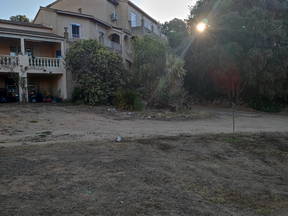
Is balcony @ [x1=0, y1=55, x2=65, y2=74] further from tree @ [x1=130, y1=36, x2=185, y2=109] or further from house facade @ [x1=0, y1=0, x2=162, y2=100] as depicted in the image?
tree @ [x1=130, y1=36, x2=185, y2=109]

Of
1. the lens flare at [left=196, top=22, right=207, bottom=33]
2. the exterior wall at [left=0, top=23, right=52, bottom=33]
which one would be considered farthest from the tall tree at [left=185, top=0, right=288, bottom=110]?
the exterior wall at [left=0, top=23, right=52, bottom=33]

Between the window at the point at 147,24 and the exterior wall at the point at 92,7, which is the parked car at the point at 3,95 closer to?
the exterior wall at the point at 92,7

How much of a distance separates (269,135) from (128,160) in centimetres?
687

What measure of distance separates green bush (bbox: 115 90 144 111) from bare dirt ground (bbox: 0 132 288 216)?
7768 mm

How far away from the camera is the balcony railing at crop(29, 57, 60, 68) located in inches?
688

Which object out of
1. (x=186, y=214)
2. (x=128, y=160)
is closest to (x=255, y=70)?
(x=128, y=160)

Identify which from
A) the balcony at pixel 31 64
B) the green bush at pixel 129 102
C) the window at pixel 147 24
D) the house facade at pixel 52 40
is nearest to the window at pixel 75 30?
the house facade at pixel 52 40

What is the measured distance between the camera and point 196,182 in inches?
177

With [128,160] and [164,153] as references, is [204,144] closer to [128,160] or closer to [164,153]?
[164,153]

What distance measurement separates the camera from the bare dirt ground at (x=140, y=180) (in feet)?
10.8

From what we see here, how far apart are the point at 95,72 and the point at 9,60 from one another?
6.05 m

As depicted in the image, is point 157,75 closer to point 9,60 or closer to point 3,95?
point 9,60

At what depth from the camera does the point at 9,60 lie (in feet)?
53.9

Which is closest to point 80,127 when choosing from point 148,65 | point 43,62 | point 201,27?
point 148,65
